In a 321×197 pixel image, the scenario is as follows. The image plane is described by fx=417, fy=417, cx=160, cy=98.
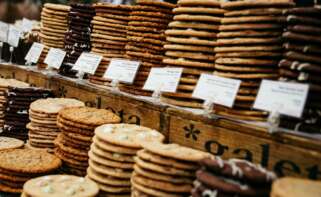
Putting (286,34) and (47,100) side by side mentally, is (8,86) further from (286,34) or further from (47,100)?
(286,34)

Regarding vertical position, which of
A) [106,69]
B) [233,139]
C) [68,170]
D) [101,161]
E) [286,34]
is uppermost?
[286,34]

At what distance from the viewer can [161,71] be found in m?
3.17

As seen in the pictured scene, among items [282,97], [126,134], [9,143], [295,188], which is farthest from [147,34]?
[295,188]

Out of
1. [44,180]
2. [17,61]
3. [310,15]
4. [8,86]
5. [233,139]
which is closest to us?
[310,15]

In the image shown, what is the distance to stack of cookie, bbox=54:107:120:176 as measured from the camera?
3205mm

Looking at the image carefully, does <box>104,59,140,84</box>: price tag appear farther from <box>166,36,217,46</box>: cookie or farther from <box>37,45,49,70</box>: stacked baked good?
<box>37,45,49,70</box>: stacked baked good

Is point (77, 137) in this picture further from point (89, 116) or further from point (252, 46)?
point (252, 46)

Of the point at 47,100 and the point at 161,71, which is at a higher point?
the point at 161,71

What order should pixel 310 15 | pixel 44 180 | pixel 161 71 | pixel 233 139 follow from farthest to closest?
pixel 161 71 → pixel 44 180 → pixel 233 139 → pixel 310 15

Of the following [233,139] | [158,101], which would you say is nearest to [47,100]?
[158,101]

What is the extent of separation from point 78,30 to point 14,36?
1644 mm

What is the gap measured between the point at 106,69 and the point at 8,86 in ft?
3.83

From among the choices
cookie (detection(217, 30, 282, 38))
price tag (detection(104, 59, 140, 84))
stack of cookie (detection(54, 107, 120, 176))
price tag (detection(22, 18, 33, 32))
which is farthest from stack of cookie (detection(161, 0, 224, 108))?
price tag (detection(22, 18, 33, 32))

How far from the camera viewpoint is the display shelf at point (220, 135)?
87.8 inches
